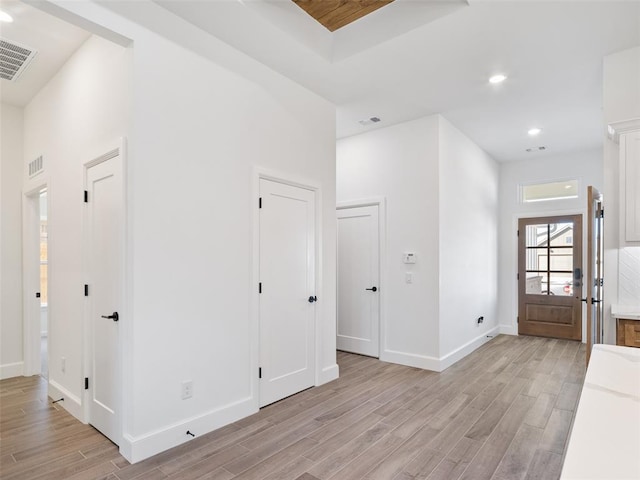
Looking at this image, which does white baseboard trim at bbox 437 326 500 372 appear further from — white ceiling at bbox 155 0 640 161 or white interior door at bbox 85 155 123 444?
white interior door at bbox 85 155 123 444

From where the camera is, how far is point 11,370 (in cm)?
432

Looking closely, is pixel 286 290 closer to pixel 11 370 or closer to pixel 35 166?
pixel 35 166

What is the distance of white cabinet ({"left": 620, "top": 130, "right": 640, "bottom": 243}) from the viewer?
9.81 ft

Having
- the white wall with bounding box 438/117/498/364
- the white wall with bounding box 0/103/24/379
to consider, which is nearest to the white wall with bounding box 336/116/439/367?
the white wall with bounding box 438/117/498/364

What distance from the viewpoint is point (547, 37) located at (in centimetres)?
298

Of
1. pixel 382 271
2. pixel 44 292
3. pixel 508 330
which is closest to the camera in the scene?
pixel 382 271

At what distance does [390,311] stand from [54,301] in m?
3.74

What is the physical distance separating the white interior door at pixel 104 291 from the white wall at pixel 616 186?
3927 millimetres

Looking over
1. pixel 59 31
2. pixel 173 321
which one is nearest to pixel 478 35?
pixel 173 321

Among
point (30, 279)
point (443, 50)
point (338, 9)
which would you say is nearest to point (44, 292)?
point (30, 279)

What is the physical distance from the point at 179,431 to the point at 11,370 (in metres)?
3.05

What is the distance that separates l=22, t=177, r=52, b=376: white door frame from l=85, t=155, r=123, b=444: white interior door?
1965 millimetres

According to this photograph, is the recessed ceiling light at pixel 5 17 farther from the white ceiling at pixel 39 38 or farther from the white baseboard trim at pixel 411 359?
the white baseboard trim at pixel 411 359

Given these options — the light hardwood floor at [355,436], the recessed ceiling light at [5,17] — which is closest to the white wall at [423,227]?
the light hardwood floor at [355,436]
